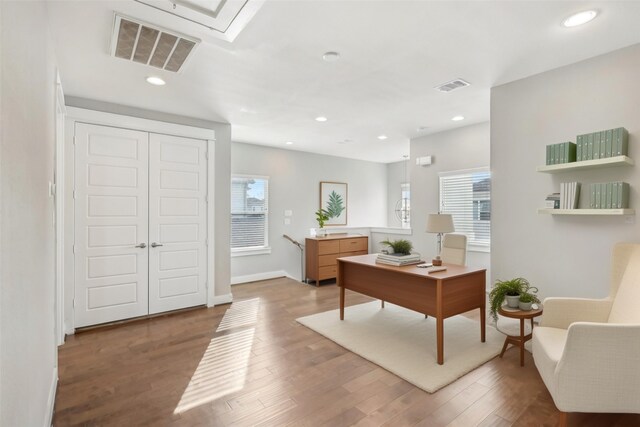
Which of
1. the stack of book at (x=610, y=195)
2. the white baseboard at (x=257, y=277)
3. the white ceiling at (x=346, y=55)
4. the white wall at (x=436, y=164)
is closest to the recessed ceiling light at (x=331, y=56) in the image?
the white ceiling at (x=346, y=55)

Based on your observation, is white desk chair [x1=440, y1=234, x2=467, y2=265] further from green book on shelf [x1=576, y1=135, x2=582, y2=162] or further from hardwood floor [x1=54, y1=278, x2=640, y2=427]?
green book on shelf [x1=576, y1=135, x2=582, y2=162]

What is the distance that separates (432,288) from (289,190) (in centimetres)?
414

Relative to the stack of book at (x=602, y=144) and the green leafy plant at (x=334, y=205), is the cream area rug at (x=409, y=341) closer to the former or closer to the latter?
the stack of book at (x=602, y=144)

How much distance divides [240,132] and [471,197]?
12.4ft

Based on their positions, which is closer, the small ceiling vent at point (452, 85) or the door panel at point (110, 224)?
the small ceiling vent at point (452, 85)

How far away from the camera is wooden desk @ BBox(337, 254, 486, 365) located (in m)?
2.71

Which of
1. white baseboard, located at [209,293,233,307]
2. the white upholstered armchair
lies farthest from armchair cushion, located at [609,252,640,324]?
white baseboard, located at [209,293,233,307]

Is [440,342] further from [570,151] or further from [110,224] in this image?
[110,224]

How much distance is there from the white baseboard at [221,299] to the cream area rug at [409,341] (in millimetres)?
1280

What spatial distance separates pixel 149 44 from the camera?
2412 mm

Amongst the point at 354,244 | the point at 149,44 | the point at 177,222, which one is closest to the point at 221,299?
the point at 177,222

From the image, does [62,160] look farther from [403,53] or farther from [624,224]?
[624,224]

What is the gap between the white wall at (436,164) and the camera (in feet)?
15.6

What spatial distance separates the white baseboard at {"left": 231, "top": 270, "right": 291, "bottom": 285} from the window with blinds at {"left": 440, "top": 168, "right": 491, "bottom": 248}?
3213mm
